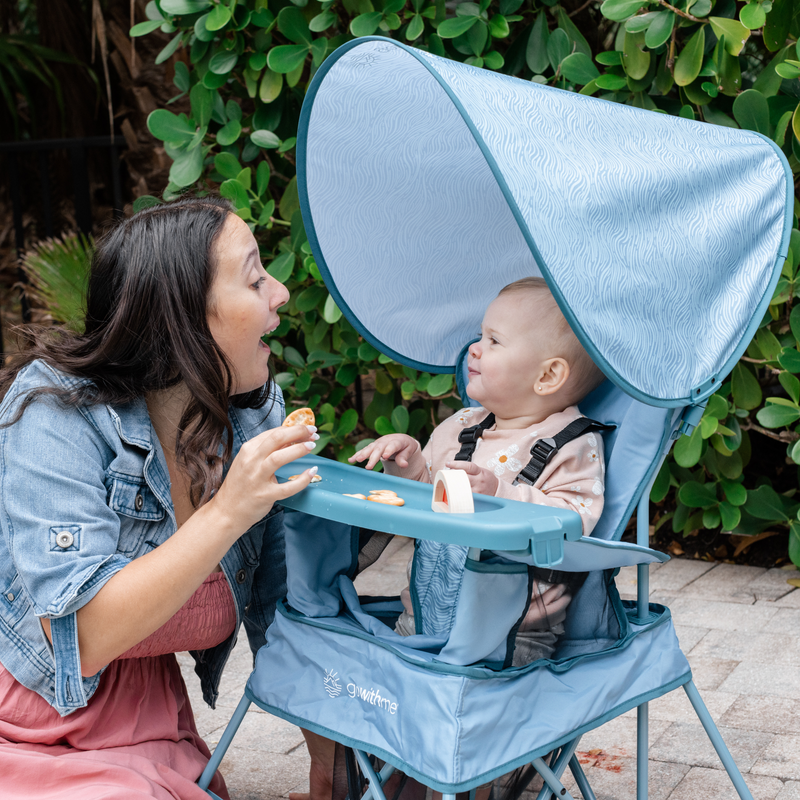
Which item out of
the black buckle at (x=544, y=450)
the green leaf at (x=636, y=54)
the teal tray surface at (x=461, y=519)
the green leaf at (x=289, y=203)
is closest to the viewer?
the teal tray surface at (x=461, y=519)

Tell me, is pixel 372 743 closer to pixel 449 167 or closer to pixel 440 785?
pixel 440 785

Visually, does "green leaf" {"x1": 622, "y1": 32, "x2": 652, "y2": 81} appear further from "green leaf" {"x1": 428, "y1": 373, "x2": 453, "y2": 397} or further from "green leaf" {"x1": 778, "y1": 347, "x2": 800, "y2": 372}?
"green leaf" {"x1": 428, "y1": 373, "x2": 453, "y2": 397}

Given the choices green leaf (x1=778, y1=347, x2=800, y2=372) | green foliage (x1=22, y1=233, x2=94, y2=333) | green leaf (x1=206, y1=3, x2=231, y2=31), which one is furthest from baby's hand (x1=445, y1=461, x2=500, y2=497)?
green foliage (x1=22, y1=233, x2=94, y2=333)

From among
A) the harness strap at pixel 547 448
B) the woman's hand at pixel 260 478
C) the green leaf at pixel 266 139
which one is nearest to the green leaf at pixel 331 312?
the green leaf at pixel 266 139

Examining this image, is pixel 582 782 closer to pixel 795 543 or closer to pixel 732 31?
pixel 795 543

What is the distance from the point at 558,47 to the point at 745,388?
119cm

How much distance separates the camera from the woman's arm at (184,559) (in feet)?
4.55

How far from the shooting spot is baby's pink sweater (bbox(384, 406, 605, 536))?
162 cm

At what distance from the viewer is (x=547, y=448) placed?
169 cm

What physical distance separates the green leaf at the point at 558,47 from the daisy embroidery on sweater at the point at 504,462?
1.50 m

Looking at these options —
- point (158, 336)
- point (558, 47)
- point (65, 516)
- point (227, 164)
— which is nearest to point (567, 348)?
point (158, 336)

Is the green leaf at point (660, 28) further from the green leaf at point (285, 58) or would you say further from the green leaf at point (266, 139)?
the green leaf at point (266, 139)

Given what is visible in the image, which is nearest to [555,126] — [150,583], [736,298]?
[736,298]

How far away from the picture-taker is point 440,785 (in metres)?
1.29
